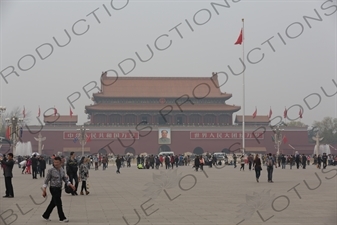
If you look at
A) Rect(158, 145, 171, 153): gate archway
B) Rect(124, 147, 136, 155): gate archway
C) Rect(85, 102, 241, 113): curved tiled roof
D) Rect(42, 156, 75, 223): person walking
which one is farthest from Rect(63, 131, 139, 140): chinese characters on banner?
Rect(42, 156, 75, 223): person walking

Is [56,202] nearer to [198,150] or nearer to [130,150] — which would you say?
[130,150]

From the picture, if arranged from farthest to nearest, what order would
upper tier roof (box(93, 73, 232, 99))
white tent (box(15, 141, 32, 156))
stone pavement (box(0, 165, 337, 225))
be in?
upper tier roof (box(93, 73, 232, 99)), white tent (box(15, 141, 32, 156)), stone pavement (box(0, 165, 337, 225))

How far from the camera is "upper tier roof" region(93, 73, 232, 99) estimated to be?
63.6 metres

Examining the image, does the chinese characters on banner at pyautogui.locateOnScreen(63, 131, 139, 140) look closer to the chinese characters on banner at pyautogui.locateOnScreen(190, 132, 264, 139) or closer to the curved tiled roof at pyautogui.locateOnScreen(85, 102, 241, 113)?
the curved tiled roof at pyautogui.locateOnScreen(85, 102, 241, 113)

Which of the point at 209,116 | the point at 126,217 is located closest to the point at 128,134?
the point at 209,116

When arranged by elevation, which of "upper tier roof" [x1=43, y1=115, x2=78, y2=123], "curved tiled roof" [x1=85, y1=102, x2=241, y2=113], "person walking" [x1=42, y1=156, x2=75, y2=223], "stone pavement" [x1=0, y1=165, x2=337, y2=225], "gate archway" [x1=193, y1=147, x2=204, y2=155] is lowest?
"stone pavement" [x1=0, y1=165, x2=337, y2=225]

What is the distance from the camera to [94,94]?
62875mm

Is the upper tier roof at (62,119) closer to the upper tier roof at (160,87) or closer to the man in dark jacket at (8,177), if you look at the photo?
the upper tier roof at (160,87)

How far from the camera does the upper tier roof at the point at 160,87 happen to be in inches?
2504

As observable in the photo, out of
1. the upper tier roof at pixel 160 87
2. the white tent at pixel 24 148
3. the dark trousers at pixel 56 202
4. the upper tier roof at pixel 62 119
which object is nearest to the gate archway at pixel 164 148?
the upper tier roof at pixel 160 87

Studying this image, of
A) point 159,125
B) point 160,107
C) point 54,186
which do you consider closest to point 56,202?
point 54,186

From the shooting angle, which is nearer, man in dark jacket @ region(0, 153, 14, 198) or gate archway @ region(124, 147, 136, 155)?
man in dark jacket @ region(0, 153, 14, 198)

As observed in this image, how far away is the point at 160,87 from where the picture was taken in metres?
65.2

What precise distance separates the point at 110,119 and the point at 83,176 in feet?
160
